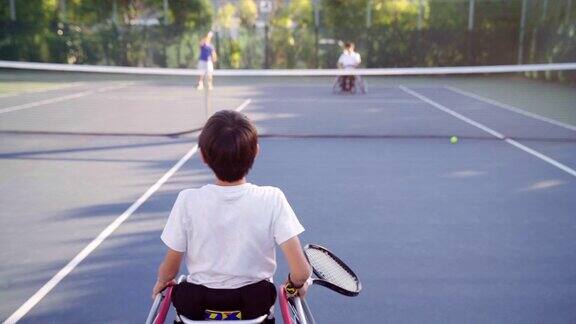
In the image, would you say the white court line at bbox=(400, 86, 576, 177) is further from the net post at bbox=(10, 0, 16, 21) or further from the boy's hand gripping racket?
the net post at bbox=(10, 0, 16, 21)

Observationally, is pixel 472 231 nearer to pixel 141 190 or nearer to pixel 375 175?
pixel 375 175

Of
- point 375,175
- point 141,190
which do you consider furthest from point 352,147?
point 141,190

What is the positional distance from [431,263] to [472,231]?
92 centimetres

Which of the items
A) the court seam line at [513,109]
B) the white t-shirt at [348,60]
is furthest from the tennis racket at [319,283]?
the white t-shirt at [348,60]

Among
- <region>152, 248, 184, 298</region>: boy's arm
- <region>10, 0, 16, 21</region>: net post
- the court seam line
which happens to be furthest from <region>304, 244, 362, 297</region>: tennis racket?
<region>10, 0, 16, 21</region>: net post

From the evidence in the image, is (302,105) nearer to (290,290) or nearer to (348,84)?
(348,84)

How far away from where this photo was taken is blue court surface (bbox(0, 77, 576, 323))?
155 inches

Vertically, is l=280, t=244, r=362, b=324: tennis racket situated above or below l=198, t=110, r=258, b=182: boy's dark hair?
below

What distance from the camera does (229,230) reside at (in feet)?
7.31

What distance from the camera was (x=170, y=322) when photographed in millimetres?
3619

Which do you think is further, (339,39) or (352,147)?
(339,39)

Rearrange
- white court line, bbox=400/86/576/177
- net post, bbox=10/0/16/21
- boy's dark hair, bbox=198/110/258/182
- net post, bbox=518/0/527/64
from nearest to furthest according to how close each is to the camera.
Answer: boy's dark hair, bbox=198/110/258/182
white court line, bbox=400/86/576/177
net post, bbox=518/0/527/64
net post, bbox=10/0/16/21

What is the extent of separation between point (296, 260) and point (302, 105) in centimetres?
1291

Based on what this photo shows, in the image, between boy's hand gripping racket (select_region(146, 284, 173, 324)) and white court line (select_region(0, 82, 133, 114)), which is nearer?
boy's hand gripping racket (select_region(146, 284, 173, 324))
